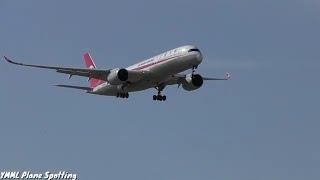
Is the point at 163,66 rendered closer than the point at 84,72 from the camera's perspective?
Yes

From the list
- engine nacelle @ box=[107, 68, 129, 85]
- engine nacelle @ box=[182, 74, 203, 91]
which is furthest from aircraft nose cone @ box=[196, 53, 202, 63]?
engine nacelle @ box=[107, 68, 129, 85]

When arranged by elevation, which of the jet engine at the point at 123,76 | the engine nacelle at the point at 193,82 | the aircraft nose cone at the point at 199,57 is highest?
the engine nacelle at the point at 193,82

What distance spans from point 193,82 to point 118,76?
832 centimetres

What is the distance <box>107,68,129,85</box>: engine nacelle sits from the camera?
77500 mm

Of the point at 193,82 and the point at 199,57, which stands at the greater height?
the point at 193,82

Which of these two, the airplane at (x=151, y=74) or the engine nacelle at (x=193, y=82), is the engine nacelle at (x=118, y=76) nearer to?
the airplane at (x=151, y=74)

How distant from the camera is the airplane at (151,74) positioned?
73688mm

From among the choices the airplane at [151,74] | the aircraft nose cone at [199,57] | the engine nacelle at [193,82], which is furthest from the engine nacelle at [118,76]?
the aircraft nose cone at [199,57]

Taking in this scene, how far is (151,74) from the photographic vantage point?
249 feet

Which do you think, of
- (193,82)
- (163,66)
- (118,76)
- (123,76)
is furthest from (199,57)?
(118,76)

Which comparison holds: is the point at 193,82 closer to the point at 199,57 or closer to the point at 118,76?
the point at 199,57

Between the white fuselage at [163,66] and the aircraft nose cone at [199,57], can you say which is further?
the white fuselage at [163,66]

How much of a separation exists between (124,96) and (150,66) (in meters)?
7.28

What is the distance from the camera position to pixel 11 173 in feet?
170
